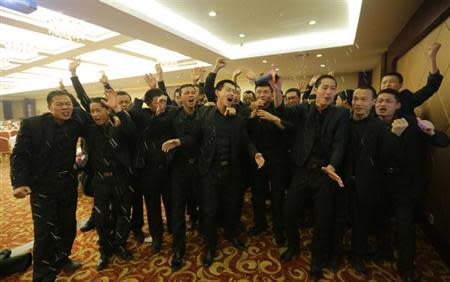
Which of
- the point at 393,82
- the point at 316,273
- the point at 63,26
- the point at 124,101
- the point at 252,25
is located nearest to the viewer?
the point at 316,273

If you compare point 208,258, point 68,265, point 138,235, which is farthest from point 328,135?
point 68,265

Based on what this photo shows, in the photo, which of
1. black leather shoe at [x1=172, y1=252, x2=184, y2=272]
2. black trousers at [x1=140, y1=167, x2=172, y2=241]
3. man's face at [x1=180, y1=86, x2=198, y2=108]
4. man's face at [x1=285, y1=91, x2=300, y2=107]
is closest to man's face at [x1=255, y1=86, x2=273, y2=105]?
man's face at [x1=180, y1=86, x2=198, y2=108]

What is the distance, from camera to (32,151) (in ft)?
6.91

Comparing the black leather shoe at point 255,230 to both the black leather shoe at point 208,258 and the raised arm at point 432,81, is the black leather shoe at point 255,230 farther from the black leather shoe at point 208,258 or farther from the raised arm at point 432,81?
the raised arm at point 432,81

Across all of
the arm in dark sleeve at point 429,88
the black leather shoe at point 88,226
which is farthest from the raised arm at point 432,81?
the black leather shoe at point 88,226

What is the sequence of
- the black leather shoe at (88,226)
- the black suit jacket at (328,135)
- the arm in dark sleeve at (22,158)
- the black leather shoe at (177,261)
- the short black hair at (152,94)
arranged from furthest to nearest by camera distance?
the black leather shoe at (88,226), the short black hair at (152,94), the black leather shoe at (177,261), the black suit jacket at (328,135), the arm in dark sleeve at (22,158)

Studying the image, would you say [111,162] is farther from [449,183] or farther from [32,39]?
[32,39]

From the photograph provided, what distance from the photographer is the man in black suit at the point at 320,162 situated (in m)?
2.13

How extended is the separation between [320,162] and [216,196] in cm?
99

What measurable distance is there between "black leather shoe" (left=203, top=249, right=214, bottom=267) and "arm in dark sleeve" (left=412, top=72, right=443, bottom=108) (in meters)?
2.62

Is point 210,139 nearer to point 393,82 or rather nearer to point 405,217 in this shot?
point 405,217

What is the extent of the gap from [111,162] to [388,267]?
108 inches

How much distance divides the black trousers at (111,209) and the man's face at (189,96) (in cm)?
95

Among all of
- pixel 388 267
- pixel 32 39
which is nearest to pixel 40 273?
pixel 388 267
